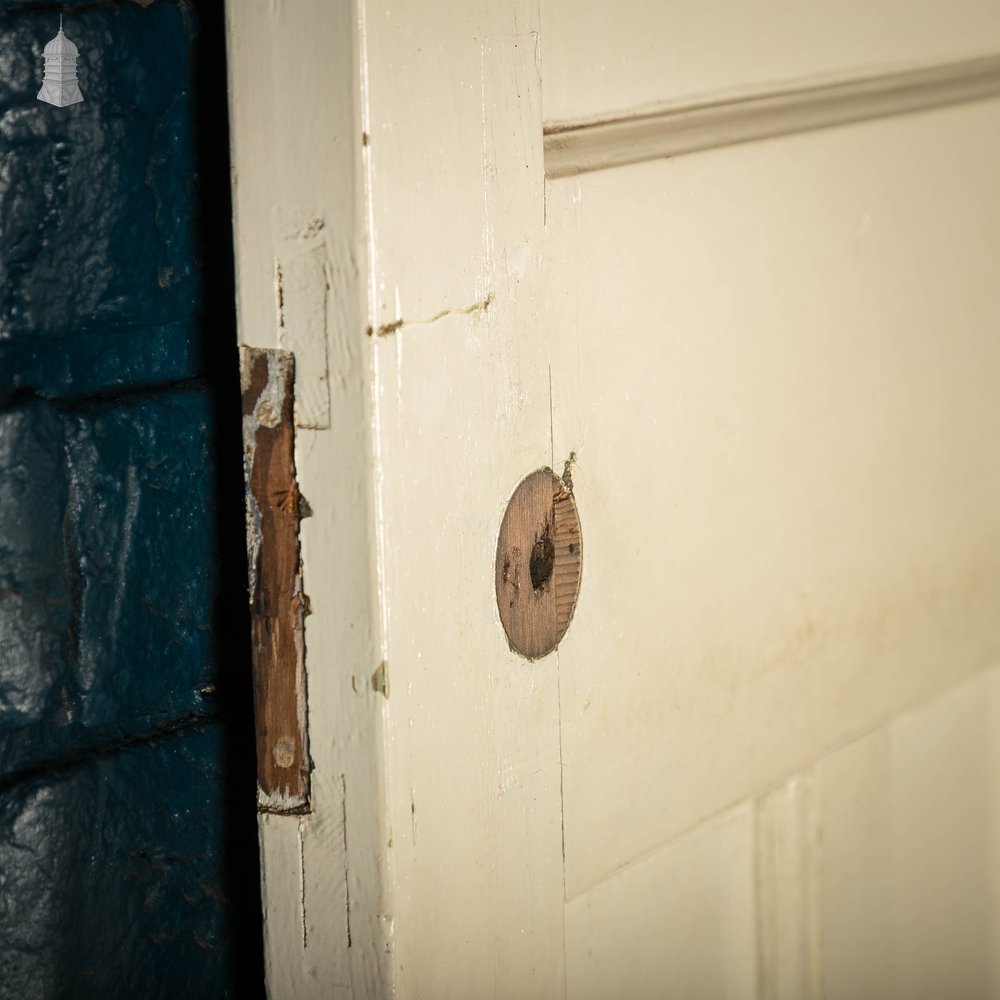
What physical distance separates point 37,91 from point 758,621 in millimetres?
746

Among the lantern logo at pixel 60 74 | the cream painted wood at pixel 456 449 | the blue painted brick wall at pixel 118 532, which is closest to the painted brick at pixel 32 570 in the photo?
the blue painted brick wall at pixel 118 532

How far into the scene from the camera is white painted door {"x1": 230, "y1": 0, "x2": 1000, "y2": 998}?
66cm

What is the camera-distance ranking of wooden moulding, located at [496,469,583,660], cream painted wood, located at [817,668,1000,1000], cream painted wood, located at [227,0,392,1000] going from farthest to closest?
cream painted wood, located at [817,668,1000,1000] < wooden moulding, located at [496,469,583,660] < cream painted wood, located at [227,0,392,1000]

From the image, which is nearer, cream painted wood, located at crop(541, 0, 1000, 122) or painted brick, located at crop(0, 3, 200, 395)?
cream painted wood, located at crop(541, 0, 1000, 122)

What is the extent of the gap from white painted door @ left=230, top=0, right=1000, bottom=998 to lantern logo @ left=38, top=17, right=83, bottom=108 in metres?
0.31

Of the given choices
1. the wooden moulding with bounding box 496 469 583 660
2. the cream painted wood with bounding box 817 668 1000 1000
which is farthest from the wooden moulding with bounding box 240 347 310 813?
the cream painted wood with bounding box 817 668 1000 1000

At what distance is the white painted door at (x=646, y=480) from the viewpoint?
665mm

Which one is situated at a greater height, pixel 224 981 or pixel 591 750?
pixel 591 750

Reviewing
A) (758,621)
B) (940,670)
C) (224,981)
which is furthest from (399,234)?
(940,670)

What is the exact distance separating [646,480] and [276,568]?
326 millimetres

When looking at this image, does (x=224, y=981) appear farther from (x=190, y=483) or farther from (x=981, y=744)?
(x=981, y=744)

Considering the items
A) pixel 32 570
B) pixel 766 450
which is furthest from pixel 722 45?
pixel 32 570

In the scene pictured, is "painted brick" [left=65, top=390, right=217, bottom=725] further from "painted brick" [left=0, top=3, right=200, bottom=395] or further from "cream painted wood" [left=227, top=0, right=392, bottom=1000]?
"cream painted wood" [left=227, top=0, right=392, bottom=1000]

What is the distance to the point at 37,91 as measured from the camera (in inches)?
35.2
